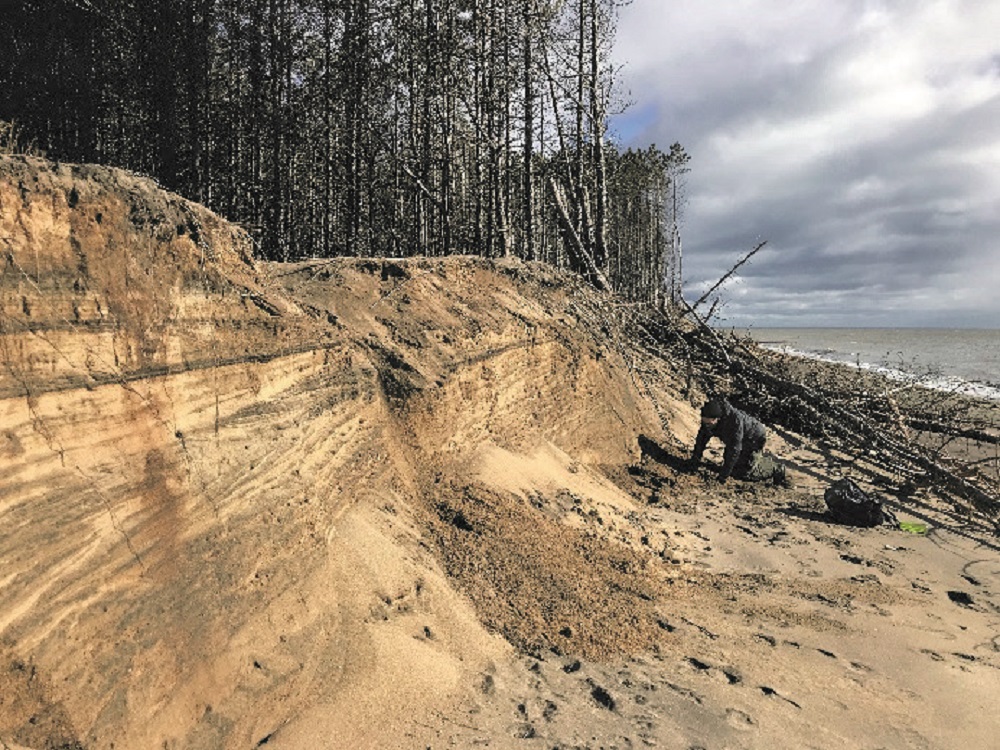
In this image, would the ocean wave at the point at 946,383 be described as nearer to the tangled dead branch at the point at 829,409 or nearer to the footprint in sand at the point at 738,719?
the tangled dead branch at the point at 829,409

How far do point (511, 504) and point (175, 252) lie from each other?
345 cm

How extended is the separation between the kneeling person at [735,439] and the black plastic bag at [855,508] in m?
1.30

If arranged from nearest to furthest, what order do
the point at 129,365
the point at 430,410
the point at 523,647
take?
the point at 129,365 → the point at 523,647 → the point at 430,410

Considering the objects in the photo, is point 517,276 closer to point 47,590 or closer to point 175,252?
point 175,252

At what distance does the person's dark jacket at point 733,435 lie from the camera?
880 cm

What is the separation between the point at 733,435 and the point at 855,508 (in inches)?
68.1

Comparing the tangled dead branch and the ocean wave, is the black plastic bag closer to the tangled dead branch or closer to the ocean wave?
the tangled dead branch

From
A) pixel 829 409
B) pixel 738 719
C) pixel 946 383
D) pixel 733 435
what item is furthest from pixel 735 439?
pixel 946 383

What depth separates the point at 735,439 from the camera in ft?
29.0

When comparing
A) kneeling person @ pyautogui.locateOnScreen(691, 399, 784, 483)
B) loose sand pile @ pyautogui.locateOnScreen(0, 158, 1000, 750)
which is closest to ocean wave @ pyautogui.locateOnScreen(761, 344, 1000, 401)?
kneeling person @ pyautogui.locateOnScreen(691, 399, 784, 483)

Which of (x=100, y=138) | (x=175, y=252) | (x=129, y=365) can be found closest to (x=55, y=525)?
(x=129, y=365)

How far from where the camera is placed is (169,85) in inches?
682

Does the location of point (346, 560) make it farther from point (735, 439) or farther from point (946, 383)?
point (946, 383)

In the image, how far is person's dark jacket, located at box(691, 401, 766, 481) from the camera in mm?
8805
